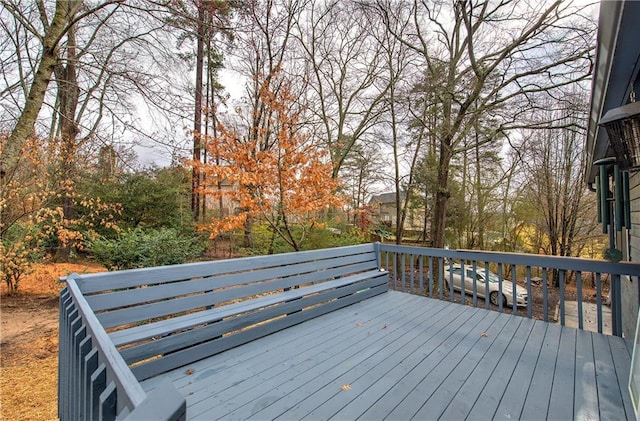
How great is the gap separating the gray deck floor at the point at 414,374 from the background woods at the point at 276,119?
10.1 ft

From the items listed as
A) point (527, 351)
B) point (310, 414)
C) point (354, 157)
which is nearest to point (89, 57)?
point (310, 414)

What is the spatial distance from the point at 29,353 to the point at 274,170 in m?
4.20

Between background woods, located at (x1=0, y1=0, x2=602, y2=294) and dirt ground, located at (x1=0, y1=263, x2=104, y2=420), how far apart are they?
752mm

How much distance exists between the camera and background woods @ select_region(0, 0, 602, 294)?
4422 millimetres

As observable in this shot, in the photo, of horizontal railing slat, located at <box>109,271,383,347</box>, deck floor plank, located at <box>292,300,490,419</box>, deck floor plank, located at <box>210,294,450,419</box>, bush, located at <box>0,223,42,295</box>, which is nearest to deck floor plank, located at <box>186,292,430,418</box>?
deck floor plank, located at <box>210,294,450,419</box>

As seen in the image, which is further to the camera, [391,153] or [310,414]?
[391,153]

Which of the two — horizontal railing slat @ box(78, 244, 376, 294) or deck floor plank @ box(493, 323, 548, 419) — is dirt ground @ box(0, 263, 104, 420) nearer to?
horizontal railing slat @ box(78, 244, 376, 294)

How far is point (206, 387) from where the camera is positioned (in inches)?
80.4

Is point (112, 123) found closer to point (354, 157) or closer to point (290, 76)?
point (290, 76)

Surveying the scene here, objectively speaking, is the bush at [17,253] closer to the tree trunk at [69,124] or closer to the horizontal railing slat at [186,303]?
the tree trunk at [69,124]

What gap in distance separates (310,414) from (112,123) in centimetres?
500

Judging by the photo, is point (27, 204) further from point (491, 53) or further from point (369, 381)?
point (491, 53)

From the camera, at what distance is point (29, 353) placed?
12.0 feet

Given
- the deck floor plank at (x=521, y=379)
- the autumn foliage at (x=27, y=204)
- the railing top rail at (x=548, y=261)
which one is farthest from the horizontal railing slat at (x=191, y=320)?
the autumn foliage at (x=27, y=204)
